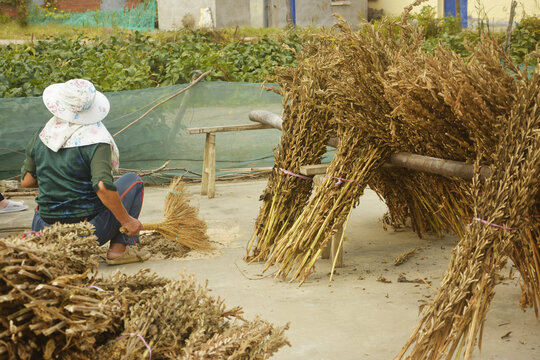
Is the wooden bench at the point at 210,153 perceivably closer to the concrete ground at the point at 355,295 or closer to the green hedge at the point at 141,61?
the concrete ground at the point at 355,295

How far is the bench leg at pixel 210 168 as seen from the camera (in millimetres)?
6791

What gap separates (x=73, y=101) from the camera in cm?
388

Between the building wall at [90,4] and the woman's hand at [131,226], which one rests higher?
the building wall at [90,4]

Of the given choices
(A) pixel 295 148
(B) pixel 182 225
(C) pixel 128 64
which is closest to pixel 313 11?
(C) pixel 128 64

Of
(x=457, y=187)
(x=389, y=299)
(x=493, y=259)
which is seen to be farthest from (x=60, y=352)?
(x=457, y=187)

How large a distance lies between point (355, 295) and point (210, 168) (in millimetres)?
3285

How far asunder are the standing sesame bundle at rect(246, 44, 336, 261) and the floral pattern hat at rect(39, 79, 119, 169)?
46.1 inches

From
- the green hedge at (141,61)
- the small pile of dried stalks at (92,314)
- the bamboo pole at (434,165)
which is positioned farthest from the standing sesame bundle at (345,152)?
the green hedge at (141,61)

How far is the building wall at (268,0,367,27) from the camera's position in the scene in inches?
764

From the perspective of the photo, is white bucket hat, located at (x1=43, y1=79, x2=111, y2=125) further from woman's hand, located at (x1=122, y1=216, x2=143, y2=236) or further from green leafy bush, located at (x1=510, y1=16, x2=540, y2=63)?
green leafy bush, located at (x1=510, y1=16, x2=540, y2=63)

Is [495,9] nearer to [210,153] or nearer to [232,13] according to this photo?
[232,13]

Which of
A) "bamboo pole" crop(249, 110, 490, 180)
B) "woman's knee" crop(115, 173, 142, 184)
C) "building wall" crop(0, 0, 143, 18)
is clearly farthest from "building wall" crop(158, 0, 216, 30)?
"bamboo pole" crop(249, 110, 490, 180)

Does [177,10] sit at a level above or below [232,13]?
above

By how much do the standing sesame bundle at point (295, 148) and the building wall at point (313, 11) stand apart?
1535 cm
